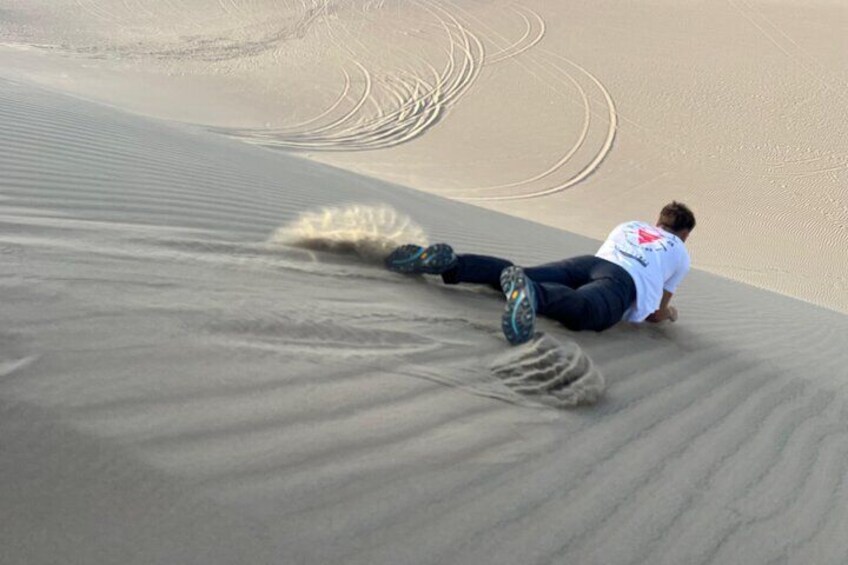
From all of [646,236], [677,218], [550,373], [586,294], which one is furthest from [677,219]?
[550,373]

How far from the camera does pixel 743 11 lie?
20.7 m

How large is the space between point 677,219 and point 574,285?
2.76 feet

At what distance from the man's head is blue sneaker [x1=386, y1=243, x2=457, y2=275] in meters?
1.43

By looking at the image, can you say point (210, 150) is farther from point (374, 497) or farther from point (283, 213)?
point (374, 497)

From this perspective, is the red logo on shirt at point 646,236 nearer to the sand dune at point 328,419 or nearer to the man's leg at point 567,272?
the man's leg at point 567,272

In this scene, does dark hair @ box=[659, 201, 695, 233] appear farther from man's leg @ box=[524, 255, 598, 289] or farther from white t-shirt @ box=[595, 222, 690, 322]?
man's leg @ box=[524, 255, 598, 289]

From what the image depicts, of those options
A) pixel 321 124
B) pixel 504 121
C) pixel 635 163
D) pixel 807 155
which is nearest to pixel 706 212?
pixel 635 163

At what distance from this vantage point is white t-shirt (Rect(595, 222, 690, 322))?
4.11 metres

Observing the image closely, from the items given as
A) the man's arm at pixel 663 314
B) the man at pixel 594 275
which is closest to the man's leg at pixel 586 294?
the man at pixel 594 275

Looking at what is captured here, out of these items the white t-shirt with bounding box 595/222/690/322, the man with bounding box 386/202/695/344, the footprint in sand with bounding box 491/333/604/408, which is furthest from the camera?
the white t-shirt with bounding box 595/222/690/322

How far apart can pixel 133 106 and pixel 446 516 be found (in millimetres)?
12565

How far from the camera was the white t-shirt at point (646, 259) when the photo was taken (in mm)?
4113

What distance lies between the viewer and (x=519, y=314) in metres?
3.19

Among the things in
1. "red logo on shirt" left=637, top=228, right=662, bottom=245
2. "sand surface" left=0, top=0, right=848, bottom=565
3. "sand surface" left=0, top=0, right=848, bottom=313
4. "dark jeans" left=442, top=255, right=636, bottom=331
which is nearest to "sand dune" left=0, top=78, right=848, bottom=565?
"sand surface" left=0, top=0, right=848, bottom=565
